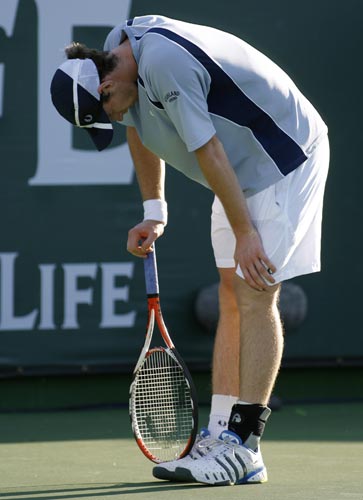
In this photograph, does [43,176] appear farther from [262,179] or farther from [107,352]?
[262,179]

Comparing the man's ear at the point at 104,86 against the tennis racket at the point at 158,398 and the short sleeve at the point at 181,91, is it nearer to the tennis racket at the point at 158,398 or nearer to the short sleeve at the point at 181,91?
the short sleeve at the point at 181,91

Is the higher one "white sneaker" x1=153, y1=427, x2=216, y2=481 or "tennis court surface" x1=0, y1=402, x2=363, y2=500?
"white sneaker" x1=153, y1=427, x2=216, y2=481

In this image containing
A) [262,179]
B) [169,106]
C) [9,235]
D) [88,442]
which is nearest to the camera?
[169,106]

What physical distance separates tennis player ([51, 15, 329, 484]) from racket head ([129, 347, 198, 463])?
72 millimetres

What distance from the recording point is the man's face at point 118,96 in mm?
3586

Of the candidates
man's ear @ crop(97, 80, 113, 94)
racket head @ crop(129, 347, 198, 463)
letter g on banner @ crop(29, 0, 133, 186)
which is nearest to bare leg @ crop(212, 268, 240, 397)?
racket head @ crop(129, 347, 198, 463)

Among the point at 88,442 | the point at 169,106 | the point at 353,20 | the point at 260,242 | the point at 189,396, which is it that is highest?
the point at 353,20

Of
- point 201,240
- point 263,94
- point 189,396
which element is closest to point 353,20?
point 201,240

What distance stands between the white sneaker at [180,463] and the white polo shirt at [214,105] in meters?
0.76

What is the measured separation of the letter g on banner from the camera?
17.5 ft

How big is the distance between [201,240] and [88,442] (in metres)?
1.23

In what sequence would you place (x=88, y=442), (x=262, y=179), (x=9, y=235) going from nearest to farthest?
1. (x=262, y=179)
2. (x=88, y=442)
3. (x=9, y=235)

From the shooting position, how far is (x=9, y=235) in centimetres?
532

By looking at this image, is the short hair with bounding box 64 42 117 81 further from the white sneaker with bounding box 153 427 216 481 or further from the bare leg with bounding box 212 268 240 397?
the white sneaker with bounding box 153 427 216 481
